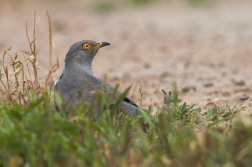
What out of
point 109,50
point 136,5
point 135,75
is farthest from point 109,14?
point 135,75

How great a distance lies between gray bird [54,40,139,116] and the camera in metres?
4.93

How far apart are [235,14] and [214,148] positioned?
1326cm

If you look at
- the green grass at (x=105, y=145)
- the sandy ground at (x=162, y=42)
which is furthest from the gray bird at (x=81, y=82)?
the green grass at (x=105, y=145)

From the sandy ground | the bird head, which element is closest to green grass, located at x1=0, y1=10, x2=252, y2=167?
the sandy ground

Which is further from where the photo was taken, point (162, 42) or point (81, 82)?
point (162, 42)

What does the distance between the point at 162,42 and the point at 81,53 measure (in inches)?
264

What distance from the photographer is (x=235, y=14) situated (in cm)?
1634

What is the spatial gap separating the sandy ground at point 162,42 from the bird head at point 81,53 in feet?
1.79

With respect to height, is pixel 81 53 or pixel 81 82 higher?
pixel 81 53

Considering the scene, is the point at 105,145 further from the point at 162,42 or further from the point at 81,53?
the point at 162,42

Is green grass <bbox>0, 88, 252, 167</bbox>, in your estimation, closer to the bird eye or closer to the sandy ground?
the sandy ground

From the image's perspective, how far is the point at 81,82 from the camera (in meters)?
5.38

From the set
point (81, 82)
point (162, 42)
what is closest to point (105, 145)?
point (81, 82)

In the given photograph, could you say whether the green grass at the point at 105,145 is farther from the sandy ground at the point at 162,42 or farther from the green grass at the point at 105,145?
the sandy ground at the point at 162,42
